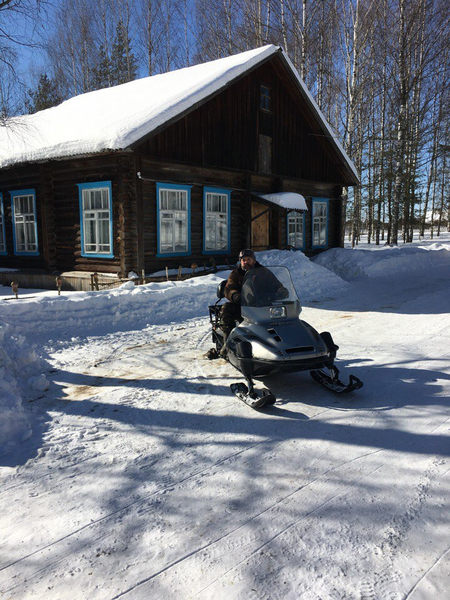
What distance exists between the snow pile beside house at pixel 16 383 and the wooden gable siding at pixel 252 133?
25.8ft

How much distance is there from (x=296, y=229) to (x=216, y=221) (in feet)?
16.3

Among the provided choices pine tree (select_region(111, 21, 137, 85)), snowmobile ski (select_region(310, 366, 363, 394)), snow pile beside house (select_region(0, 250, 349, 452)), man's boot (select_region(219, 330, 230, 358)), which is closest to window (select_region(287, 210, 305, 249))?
snow pile beside house (select_region(0, 250, 349, 452))

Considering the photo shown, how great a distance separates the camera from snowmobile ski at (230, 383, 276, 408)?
412 cm

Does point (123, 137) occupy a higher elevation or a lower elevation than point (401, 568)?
higher

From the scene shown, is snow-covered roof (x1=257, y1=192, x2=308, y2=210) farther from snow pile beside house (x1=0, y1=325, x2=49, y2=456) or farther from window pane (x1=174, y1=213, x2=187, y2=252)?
snow pile beside house (x1=0, y1=325, x2=49, y2=456)

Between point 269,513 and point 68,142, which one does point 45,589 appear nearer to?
point 269,513

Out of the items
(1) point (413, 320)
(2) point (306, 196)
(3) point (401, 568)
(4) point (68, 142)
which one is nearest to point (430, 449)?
(3) point (401, 568)

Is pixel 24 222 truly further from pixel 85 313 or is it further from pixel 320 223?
pixel 320 223

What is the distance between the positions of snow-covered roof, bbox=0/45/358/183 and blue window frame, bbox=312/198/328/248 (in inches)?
129

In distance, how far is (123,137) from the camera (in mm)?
10117

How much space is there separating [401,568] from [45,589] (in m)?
1.79

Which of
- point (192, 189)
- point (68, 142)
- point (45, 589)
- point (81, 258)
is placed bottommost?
point (45, 589)

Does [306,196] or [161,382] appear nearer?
[161,382]

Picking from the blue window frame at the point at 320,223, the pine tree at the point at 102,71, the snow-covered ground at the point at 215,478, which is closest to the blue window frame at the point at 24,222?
the snow-covered ground at the point at 215,478
